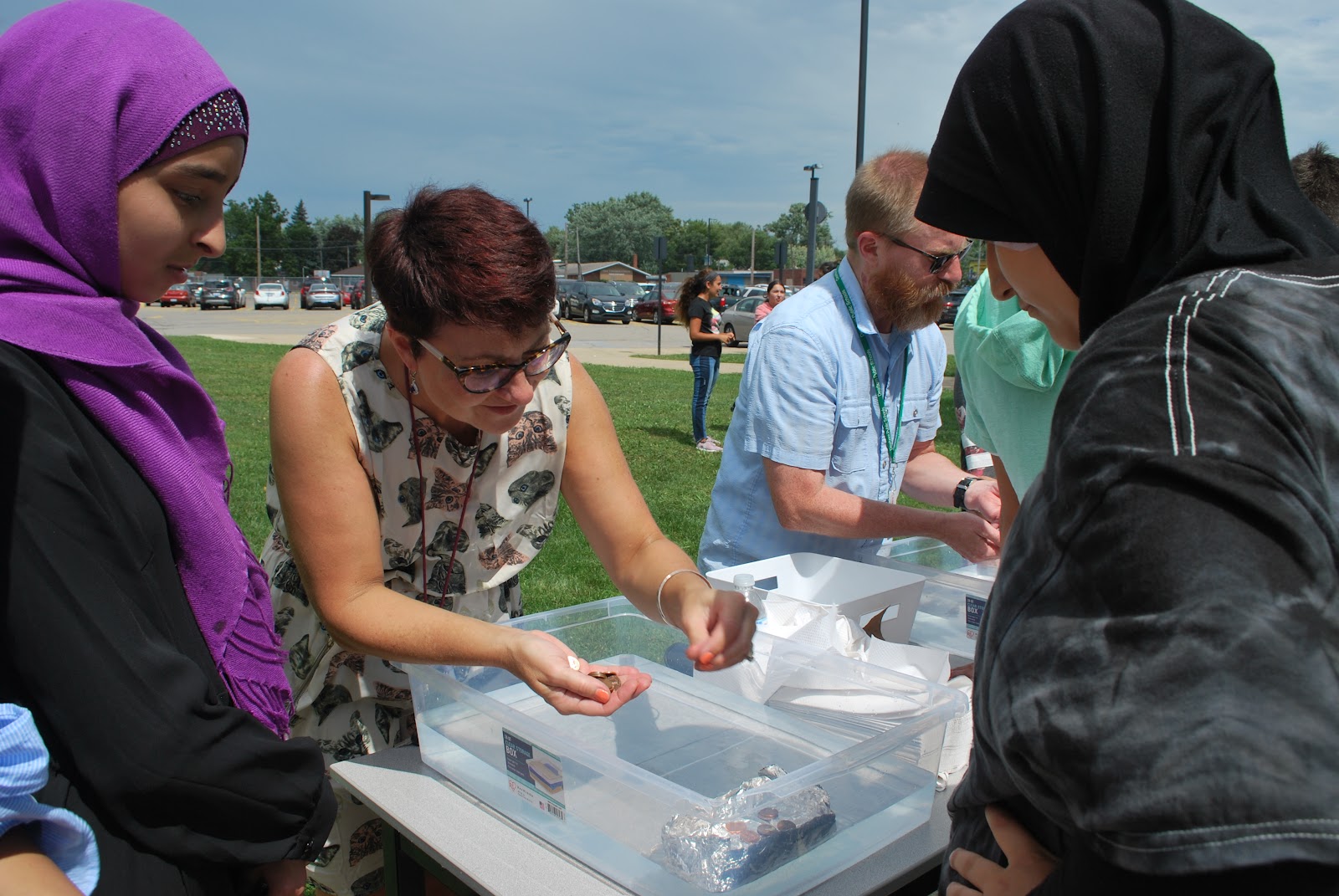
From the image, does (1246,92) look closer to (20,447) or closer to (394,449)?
(20,447)

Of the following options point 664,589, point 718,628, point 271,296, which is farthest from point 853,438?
point 271,296

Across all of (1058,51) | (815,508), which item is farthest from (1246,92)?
(815,508)

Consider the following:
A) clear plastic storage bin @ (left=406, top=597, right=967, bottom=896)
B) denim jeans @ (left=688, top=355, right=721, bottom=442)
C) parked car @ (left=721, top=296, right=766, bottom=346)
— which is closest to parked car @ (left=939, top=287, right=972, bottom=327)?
clear plastic storage bin @ (left=406, top=597, right=967, bottom=896)

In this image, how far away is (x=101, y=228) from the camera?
43.2 inches

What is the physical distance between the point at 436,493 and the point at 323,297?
37.9 meters

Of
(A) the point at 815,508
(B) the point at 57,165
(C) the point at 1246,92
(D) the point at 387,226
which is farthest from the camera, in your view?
(A) the point at 815,508

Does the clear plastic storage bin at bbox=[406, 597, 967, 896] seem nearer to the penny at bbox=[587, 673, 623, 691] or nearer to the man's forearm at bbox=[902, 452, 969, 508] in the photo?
the penny at bbox=[587, 673, 623, 691]

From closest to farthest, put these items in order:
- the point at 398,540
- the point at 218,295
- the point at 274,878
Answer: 1. the point at 274,878
2. the point at 398,540
3. the point at 218,295

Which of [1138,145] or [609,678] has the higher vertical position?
[1138,145]

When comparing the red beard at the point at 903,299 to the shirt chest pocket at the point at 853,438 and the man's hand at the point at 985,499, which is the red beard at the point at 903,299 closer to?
the shirt chest pocket at the point at 853,438

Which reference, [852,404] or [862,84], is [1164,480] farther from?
[862,84]

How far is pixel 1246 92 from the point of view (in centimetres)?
80

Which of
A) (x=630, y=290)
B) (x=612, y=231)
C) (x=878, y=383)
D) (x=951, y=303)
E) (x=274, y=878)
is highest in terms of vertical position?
(x=612, y=231)

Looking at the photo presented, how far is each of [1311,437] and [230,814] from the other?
3.72 feet
